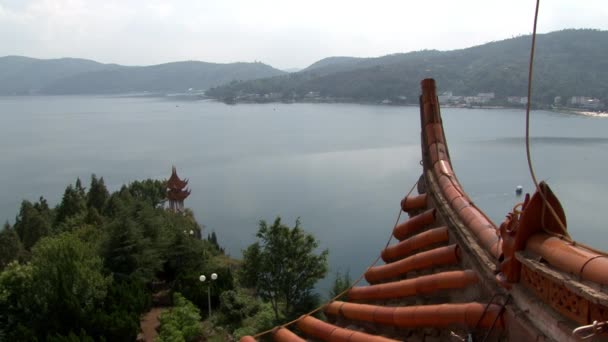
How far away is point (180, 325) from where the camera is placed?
30.1 ft

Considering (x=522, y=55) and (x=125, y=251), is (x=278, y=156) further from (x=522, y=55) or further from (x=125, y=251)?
(x=522, y=55)

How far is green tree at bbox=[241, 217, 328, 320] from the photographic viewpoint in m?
10.7

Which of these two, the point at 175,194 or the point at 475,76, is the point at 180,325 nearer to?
Result: the point at 175,194

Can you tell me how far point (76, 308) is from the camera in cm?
884

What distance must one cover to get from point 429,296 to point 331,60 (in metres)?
201

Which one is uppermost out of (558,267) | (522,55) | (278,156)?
(522,55)

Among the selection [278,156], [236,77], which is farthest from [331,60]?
[278,156]

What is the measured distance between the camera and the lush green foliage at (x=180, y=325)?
8.62 meters

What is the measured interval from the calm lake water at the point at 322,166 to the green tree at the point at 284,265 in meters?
5.88

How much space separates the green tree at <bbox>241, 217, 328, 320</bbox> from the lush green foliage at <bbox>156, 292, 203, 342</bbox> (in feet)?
5.46

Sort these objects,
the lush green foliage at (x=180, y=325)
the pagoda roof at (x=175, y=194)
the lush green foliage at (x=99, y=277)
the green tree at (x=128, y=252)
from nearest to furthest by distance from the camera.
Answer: the lush green foliage at (x=180, y=325), the lush green foliage at (x=99, y=277), the green tree at (x=128, y=252), the pagoda roof at (x=175, y=194)

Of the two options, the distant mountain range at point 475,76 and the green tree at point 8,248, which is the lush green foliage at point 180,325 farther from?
the distant mountain range at point 475,76

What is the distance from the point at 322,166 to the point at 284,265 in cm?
2750

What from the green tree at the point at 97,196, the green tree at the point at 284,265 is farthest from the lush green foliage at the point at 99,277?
the green tree at the point at 97,196
